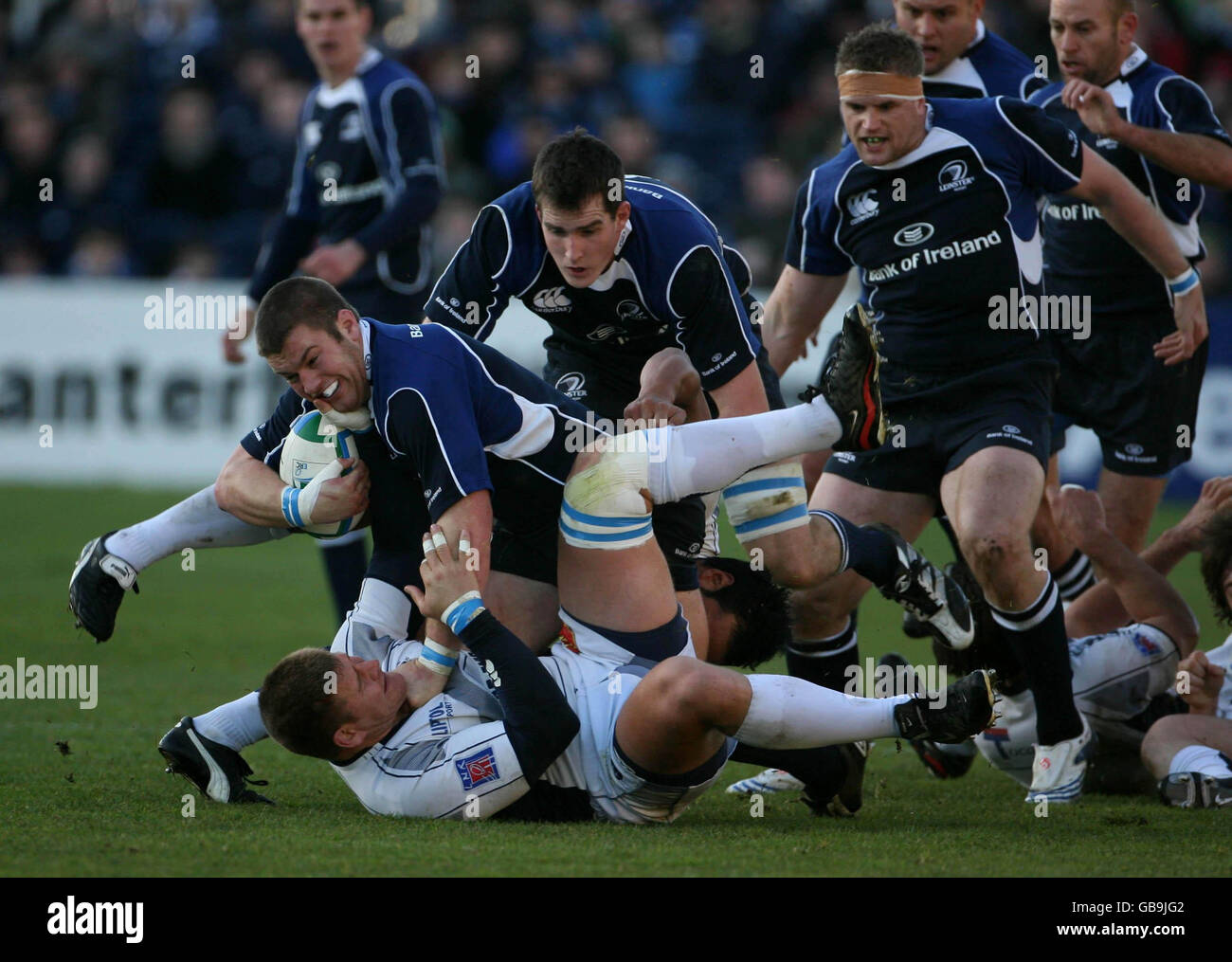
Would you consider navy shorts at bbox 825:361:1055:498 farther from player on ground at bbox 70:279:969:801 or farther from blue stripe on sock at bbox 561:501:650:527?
blue stripe on sock at bbox 561:501:650:527

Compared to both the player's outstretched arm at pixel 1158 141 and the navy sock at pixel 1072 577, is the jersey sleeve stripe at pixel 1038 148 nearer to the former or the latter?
the player's outstretched arm at pixel 1158 141

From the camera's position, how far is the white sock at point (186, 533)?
224 inches

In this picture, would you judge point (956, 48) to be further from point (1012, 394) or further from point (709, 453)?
point (709, 453)

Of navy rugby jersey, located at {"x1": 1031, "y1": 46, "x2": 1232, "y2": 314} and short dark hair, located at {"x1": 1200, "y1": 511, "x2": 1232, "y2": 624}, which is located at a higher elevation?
navy rugby jersey, located at {"x1": 1031, "y1": 46, "x2": 1232, "y2": 314}

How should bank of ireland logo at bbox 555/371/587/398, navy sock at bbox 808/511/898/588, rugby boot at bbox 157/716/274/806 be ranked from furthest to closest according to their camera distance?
bank of ireland logo at bbox 555/371/587/398 < navy sock at bbox 808/511/898/588 < rugby boot at bbox 157/716/274/806

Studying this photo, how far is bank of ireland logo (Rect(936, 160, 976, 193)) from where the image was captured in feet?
19.1

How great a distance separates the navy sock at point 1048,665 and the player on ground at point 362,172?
126 inches

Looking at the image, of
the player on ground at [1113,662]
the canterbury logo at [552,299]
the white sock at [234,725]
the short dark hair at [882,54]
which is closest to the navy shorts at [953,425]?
the player on ground at [1113,662]

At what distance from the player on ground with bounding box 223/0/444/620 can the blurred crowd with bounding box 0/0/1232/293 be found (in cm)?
649

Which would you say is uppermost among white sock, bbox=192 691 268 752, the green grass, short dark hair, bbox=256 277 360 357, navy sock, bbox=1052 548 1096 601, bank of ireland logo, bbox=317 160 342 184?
bank of ireland logo, bbox=317 160 342 184

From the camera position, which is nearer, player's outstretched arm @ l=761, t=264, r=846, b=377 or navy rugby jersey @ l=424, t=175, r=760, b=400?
navy rugby jersey @ l=424, t=175, r=760, b=400

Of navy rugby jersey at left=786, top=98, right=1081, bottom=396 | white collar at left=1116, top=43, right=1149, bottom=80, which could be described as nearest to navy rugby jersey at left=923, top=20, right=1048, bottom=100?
white collar at left=1116, top=43, right=1149, bottom=80

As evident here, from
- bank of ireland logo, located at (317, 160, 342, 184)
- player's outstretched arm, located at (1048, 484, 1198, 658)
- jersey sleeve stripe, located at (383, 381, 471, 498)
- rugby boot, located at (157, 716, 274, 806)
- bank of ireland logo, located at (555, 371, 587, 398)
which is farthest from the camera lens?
bank of ireland logo, located at (317, 160, 342, 184)

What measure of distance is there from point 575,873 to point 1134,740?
264cm
